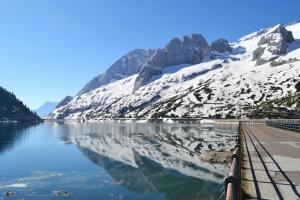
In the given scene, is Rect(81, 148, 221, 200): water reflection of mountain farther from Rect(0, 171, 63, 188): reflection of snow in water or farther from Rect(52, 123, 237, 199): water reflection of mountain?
Rect(0, 171, 63, 188): reflection of snow in water

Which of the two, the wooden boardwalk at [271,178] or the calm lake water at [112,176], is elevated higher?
the wooden boardwalk at [271,178]

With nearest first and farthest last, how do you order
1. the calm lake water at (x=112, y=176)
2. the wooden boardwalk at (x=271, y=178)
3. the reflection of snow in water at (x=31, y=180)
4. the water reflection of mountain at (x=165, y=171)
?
the wooden boardwalk at (x=271, y=178) < the calm lake water at (x=112, y=176) < the water reflection of mountain at (x=165, y=171) < the reflection of snow in water at (x=31, y=180)

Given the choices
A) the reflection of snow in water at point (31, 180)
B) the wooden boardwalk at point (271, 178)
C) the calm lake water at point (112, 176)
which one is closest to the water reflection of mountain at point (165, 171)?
the calm lake water at point (112, 176)

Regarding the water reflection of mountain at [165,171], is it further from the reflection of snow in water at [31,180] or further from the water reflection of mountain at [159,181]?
the reflection of snow in water at [31,180]

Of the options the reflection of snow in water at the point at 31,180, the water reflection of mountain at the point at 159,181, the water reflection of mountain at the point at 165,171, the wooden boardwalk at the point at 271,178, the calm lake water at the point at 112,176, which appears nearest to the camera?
the wooden boardwalk at the point at 271,178

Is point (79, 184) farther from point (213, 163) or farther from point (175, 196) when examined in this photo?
point (213, 163)

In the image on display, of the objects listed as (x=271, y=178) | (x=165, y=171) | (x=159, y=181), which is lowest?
(x=159, y=181)

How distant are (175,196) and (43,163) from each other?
24.5 m

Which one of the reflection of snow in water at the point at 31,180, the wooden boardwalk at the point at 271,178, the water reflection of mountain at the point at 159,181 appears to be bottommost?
the water reflection of mountain at the point at 159,181

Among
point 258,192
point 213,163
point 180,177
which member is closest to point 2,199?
point 180,177

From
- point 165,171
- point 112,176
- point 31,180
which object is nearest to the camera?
point 31,180

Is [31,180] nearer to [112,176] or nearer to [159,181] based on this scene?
[112,176]

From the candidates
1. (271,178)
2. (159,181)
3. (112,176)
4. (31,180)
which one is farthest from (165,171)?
(271,178)

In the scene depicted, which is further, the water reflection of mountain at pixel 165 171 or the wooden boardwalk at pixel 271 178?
the water reflection of mountain at pixel 165 171
